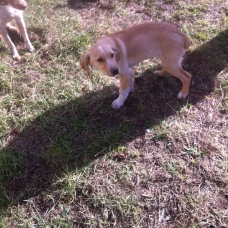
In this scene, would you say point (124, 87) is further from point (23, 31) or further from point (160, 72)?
point (23, 31)

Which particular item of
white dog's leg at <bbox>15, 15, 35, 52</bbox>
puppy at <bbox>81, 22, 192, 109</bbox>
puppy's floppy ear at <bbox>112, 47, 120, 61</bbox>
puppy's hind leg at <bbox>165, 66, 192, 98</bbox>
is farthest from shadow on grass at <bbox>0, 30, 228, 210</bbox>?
white dog's leg at <bbox>15, 15, 35, 52</bbox>

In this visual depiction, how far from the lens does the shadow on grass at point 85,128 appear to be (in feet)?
11.1

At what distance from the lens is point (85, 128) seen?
381cm

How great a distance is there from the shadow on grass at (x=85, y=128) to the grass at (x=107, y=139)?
0.6 inches

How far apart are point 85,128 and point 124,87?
82 centimetres

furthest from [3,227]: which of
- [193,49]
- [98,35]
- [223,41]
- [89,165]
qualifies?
[223,41]

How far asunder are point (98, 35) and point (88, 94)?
56.8 inches

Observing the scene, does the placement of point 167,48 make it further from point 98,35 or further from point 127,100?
point 98,35

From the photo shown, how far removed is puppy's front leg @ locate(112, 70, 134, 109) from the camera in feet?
12.3

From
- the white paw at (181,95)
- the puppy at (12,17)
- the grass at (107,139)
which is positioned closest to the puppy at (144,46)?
the white paw at (181,95)

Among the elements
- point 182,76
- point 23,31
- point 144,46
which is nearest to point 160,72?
point 182,76

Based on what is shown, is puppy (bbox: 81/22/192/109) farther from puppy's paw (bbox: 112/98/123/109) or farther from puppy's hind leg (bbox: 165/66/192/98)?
puppy's paw (bbox: 112/98/123/109)

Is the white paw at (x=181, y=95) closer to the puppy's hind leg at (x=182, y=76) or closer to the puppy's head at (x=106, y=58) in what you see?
the puppy's hind leg at (x=182, y=76)

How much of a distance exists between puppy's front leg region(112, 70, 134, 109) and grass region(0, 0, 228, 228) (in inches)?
4.3
